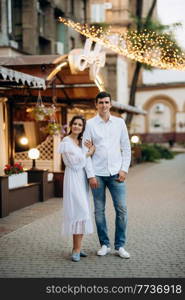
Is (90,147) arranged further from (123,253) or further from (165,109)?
(165,109)

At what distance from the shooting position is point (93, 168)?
6.34m

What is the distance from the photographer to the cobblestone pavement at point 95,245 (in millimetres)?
5801

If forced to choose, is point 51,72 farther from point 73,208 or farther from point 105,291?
point 105,291

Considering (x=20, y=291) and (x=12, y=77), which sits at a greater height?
(x=12, y=77)

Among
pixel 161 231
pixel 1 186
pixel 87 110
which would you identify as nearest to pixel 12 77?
pixel 1 186

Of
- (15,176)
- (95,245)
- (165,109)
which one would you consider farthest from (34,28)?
(165,109)

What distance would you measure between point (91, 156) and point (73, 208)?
72 centimetres

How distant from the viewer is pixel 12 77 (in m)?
9.11

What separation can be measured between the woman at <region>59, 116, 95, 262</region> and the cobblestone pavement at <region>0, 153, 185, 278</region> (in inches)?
15.8

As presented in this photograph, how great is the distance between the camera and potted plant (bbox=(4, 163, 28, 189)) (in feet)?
34.6

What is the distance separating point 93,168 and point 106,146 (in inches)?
13.4

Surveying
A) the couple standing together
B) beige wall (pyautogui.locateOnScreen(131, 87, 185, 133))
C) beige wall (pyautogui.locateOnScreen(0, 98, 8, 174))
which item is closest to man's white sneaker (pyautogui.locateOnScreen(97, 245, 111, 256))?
the couple standing together

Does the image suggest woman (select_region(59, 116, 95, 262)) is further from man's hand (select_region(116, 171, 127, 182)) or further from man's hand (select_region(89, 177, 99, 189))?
man's hand (select_region(116, 171, 127, 182))

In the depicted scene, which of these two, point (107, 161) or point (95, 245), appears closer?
point (107, 161)
